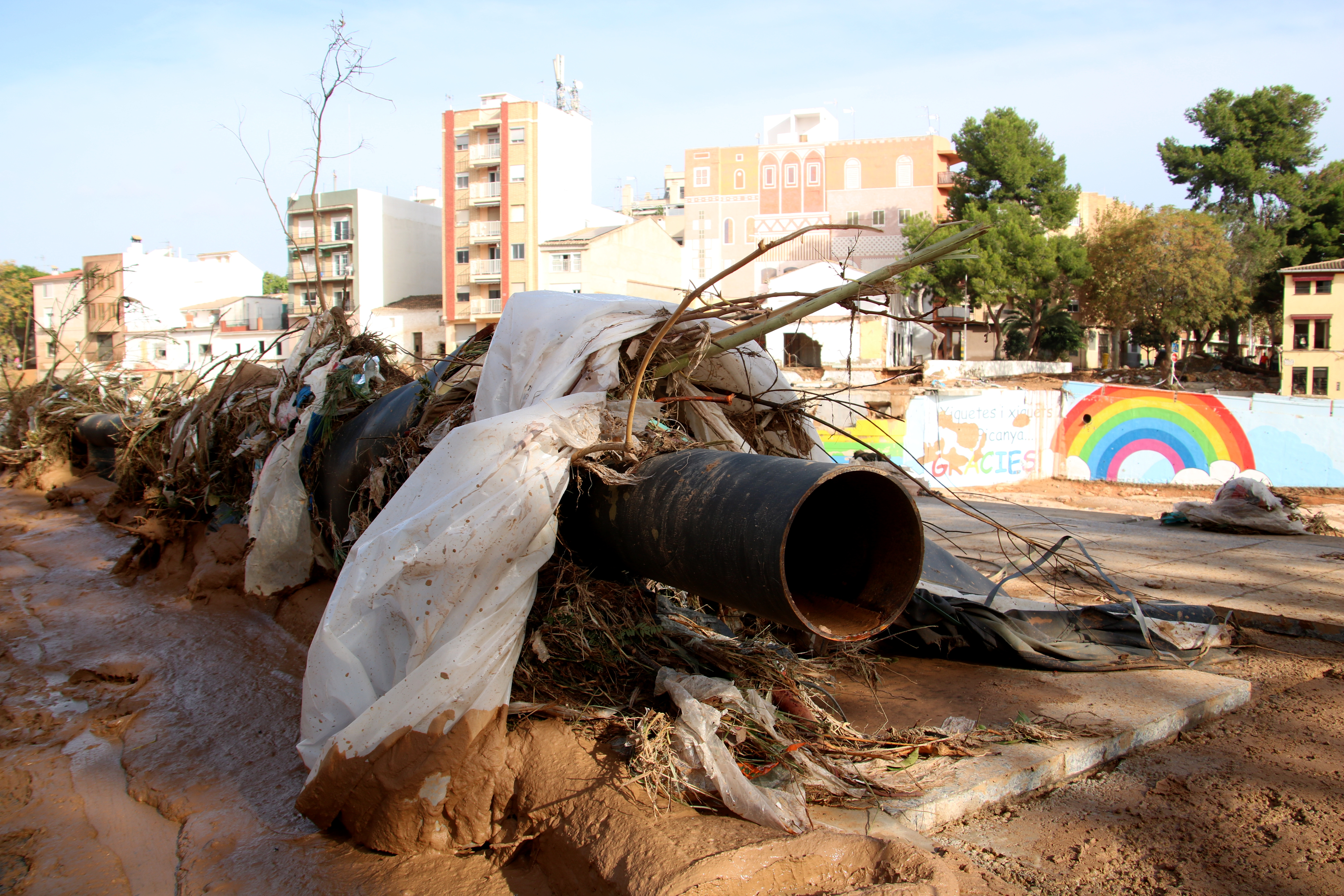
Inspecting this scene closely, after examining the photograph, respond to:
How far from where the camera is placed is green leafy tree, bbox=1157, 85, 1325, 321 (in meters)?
36.1

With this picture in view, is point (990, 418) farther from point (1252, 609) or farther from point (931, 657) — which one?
point (931, 657)

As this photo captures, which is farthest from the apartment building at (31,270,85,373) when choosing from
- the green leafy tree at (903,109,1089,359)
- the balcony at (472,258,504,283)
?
the green leafy tree at (903,109,1089,359)

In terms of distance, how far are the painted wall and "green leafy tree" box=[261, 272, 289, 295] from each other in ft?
163

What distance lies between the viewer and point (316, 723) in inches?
111

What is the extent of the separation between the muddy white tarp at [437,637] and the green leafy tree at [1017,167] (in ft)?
122

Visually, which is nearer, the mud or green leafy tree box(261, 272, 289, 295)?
the mud

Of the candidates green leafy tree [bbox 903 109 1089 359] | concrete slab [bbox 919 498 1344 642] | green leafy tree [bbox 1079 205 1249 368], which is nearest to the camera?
concrete slab [bbox 919 498 1344 642]

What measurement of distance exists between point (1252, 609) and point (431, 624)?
5153mm

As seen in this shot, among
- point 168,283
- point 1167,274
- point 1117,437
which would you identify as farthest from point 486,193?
point 1117,437

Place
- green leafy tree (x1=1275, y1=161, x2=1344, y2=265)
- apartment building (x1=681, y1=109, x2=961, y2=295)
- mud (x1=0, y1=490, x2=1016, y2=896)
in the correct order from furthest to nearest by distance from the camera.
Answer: apartment building (x1=681, y1=109, x2=961, y2=295) < green leafy tree (x1=1275, y1=161, x2=1344, y2=265) < mud (x1=0, y1=490, x2=1016, y2=896)

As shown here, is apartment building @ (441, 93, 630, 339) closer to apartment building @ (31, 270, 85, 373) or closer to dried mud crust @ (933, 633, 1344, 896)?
apartment building @ (31, 270, 85, 373)

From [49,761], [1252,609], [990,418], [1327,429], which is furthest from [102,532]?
[1327,429]

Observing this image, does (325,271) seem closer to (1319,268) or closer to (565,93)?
(565,93)

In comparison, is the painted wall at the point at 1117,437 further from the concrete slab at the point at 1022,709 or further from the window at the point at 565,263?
the window at the point at 565,263
